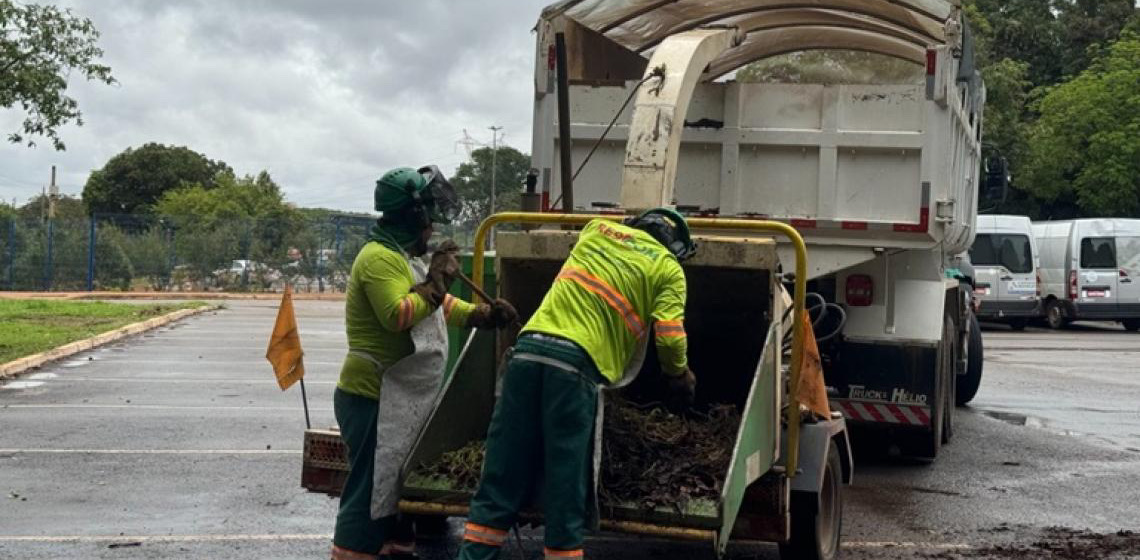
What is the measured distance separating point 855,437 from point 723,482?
477 centimetres

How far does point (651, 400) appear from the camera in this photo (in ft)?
23.6

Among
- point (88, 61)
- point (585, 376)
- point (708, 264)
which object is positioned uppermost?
point (88, 61)

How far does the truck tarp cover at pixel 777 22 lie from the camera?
9.30m

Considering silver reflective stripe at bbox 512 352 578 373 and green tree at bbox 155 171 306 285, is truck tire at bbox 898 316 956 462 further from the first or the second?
green tree at bbox 155 171 306 285

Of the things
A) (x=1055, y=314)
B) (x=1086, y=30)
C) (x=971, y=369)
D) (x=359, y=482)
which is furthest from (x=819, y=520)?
(x=1086, y=30)

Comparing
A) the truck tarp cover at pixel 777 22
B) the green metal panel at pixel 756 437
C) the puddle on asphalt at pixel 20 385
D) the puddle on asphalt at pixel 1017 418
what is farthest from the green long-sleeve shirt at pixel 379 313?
the puddle on asphalt at pixel 20 385

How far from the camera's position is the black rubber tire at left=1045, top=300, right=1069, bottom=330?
28.9 meters

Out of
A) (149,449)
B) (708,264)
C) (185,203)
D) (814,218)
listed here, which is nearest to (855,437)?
(814,218)

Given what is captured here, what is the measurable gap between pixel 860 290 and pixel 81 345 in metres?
11.4

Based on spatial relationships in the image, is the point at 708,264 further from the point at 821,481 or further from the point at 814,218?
the point at 814,218

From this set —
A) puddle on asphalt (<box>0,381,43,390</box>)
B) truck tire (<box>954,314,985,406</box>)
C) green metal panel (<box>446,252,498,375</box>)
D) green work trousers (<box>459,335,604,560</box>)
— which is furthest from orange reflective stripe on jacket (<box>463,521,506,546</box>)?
puddle on asphalt (<box>0,381,43,390</box>)

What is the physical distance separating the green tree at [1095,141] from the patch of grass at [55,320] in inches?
878

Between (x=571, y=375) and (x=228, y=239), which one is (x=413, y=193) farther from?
(x=228, y=239)

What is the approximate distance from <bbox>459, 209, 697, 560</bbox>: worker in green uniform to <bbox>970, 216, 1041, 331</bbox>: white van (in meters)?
22.8
